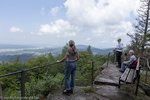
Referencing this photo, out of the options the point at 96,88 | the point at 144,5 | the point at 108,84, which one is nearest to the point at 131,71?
the point at 108,84

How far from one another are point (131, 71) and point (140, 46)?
89.7 feet

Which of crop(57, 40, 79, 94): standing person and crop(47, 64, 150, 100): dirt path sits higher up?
crop(57, 40, 79, 94): standing person

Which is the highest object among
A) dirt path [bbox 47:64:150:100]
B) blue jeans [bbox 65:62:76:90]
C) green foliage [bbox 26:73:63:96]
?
blue jeans [bbox 65:62:76:90]

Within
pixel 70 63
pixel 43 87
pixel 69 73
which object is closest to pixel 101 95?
pixel 69 73

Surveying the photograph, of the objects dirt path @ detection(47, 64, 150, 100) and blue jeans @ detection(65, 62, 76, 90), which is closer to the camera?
dirt path @ detection(47, 64, 150, 100)

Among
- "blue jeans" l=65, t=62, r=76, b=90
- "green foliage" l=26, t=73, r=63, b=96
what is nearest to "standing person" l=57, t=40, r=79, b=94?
"blue jeans" l=65, t=62, r=76, b=90

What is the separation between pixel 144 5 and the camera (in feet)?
140

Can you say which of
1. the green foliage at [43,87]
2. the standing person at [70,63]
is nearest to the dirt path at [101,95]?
the standing person at [70,63]

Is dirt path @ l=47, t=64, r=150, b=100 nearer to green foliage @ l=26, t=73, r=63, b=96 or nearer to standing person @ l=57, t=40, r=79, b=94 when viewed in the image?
standing person @ l=57, t=40, r=79, b=94

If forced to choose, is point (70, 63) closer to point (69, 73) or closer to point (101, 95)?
point (69, 73)

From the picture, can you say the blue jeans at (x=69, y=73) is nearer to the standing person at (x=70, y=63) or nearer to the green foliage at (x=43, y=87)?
the standing person at (x=70, y=63)

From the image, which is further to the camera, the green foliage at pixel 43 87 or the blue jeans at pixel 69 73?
the blue jeans at pixel 69 73

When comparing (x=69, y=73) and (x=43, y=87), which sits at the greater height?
(x=69, y=73)

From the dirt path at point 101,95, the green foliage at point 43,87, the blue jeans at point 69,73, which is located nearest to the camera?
the dirt path at point 101,95
